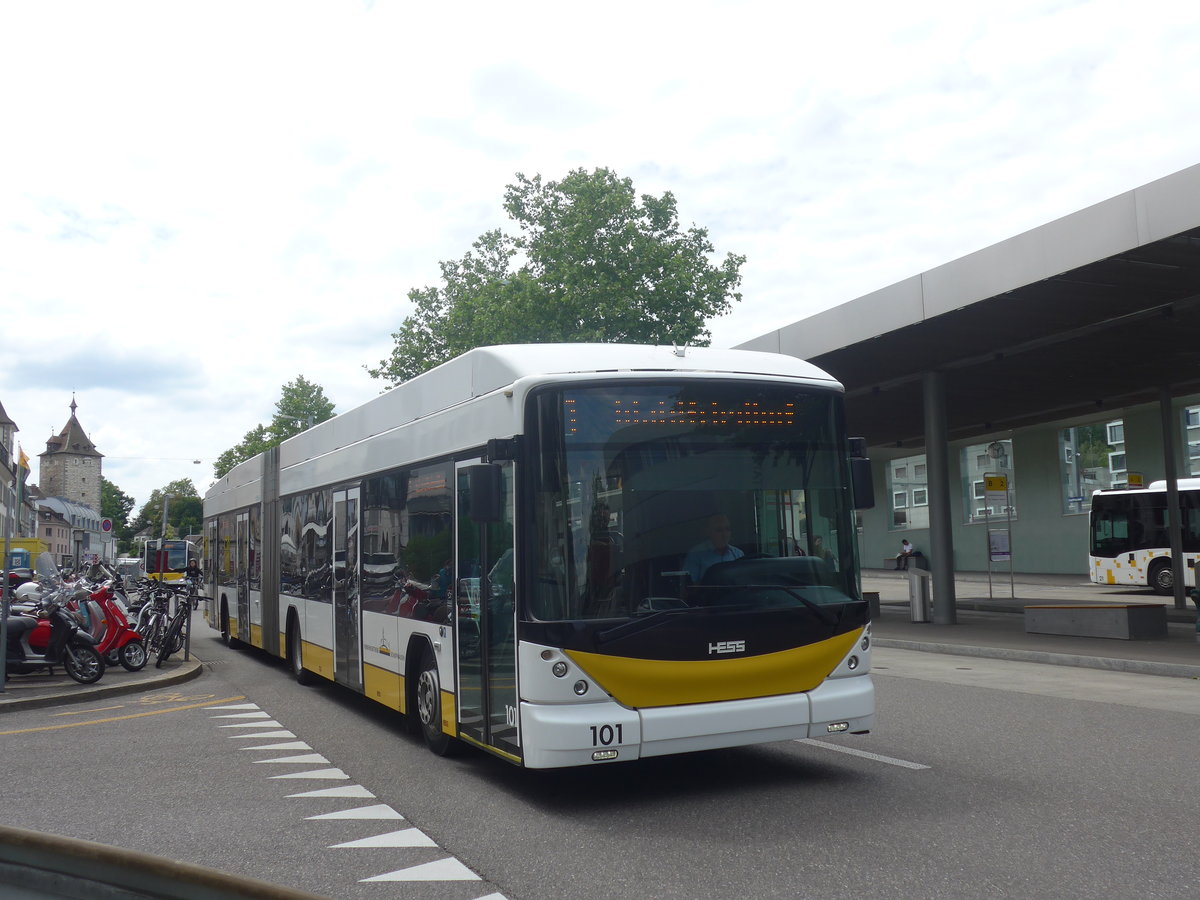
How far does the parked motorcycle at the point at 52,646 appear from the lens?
14.0 metres

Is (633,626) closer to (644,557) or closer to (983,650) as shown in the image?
(644,557)

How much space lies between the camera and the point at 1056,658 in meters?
15.5

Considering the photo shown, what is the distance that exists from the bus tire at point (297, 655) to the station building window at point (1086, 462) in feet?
106

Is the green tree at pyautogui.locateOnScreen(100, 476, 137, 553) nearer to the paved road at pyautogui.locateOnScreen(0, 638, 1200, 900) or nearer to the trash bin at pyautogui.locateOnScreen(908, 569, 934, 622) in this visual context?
the trash bin at pyautogui.locateOnScreen(908, 569, 934, 622)

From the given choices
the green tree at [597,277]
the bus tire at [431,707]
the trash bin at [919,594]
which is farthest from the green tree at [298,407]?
the bus tire at [431,707]

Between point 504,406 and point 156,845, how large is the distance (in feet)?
10.2

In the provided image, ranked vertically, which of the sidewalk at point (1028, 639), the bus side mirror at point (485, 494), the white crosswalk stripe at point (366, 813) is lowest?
the sidewalk at point (1028, 639)

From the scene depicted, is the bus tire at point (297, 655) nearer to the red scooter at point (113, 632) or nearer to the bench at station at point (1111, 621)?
the red scooter at point (113, 632)

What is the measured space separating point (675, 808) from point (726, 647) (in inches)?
37.8

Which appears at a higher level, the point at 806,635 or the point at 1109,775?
the point at 806,635

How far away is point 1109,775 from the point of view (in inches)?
298

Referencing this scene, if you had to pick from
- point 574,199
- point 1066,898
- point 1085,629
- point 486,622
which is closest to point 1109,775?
point 1066,898

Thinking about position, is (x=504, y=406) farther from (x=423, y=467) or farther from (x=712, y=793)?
(x=712, y=793)

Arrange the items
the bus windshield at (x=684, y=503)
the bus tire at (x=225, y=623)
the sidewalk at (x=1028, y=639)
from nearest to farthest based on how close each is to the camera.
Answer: the bus windshield at (x=684, y=503)
the sidewalk at (x=1028, y=639)
the bus tire at (x=225, y=623)
